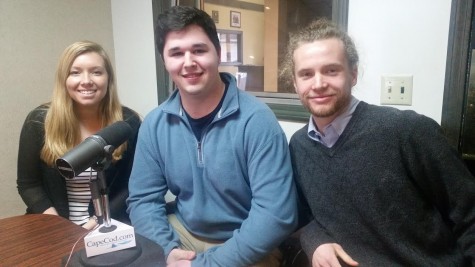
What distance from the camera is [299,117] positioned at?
178cm

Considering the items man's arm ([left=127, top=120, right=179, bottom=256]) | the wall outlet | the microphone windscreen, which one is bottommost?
man's arm ([left=127, top=120, right=179, bottom=256])

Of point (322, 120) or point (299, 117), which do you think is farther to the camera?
point (299, 117)

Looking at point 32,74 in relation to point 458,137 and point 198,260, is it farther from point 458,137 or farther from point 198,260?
point 458,137

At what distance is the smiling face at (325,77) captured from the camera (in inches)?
44.2

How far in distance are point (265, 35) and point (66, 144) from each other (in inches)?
56.0

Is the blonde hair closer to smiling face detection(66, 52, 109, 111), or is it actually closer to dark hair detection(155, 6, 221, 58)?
smiling face detection(66, 52, 109, 111)

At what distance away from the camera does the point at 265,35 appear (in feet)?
7.92

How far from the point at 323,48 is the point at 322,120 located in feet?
Answer: 0.76

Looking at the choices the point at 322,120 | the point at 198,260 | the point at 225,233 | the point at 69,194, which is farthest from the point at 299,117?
the point at 69,194

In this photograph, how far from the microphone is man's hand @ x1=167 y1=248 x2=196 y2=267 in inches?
19.5

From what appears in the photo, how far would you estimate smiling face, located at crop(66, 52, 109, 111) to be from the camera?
1.69 metres

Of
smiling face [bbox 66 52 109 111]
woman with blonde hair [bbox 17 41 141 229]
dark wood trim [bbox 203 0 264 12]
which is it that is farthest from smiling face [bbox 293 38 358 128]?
dark wood trim [bbox 203 0 264 12]

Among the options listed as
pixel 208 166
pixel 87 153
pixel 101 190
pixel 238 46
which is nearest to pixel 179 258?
pixel 208 166

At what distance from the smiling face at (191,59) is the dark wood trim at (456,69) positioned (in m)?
0.86
